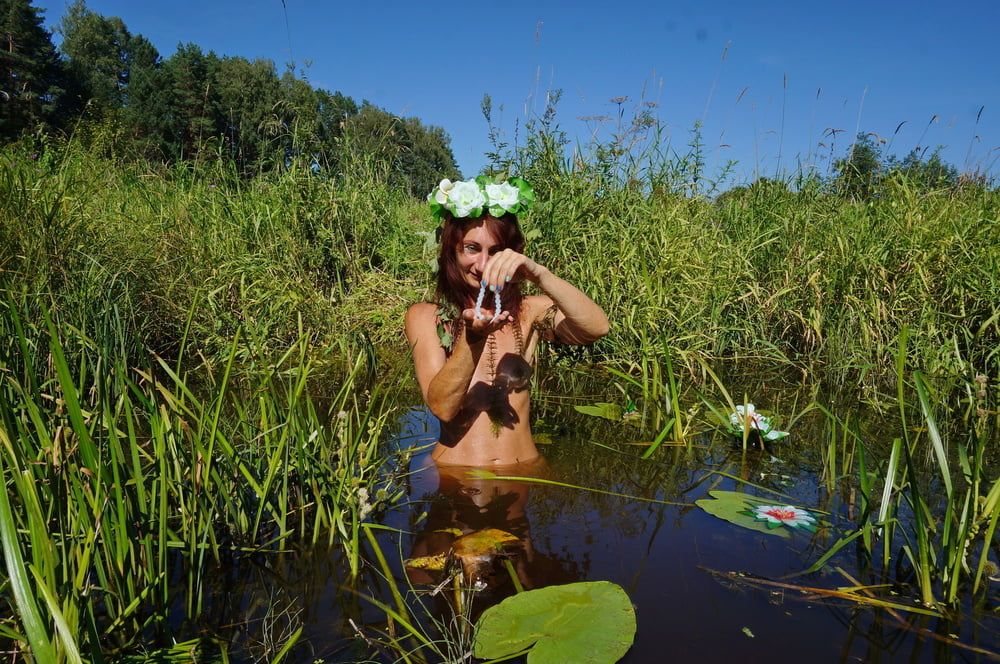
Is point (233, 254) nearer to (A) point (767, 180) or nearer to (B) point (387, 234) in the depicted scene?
(B) point (387, 234)

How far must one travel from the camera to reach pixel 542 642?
5.00 feet

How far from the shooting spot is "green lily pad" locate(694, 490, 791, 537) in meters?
2.25

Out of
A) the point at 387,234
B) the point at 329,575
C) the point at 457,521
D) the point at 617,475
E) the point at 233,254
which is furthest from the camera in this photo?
the point at 387,234

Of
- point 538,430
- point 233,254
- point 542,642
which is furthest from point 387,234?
point 542,642

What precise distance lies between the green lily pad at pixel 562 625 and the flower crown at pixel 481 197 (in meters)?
1.41

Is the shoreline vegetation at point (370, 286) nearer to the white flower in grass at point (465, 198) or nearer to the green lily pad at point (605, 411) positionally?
the green lily pad at point (605, 411)

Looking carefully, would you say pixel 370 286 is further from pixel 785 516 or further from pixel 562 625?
pixel 562 625

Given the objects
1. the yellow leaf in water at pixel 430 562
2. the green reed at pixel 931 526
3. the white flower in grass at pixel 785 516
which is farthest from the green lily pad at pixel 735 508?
the yellow leaf in water at pixel 430 562

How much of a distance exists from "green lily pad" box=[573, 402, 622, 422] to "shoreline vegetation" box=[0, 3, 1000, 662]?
0.20 metres

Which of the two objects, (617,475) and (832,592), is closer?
(832,592)

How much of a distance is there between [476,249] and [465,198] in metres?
0.21

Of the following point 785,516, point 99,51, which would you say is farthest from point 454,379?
point 99,51

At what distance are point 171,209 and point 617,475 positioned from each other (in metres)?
3.77

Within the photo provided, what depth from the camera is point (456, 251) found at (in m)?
2.69
